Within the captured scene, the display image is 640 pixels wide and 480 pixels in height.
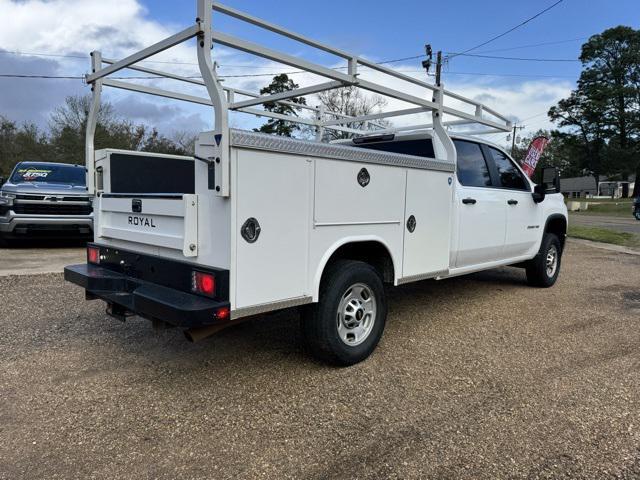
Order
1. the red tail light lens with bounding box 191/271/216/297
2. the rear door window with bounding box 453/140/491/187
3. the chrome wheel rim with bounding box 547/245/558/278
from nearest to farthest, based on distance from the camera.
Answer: the red tail light lens with bounding box 191/271/216/297, the rear door window with bounding box 453/140/491/187, the chrome wheel rim with bounding box 547/245/558/278

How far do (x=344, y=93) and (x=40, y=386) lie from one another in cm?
1844

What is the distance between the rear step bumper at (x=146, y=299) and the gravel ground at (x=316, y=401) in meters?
0.61

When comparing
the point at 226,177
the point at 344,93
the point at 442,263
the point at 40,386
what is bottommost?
the point at 40,386

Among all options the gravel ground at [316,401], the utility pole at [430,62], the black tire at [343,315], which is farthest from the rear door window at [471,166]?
the utility pole at [430,62]

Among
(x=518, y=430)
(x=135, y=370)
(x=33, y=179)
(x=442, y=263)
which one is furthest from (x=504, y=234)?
(x=33, y=179)

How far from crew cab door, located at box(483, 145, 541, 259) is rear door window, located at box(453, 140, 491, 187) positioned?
165 millimetres

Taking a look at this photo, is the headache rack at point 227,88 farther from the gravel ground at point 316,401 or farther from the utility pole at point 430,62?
the utility pole at point 430,62

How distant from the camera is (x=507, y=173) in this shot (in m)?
6.04

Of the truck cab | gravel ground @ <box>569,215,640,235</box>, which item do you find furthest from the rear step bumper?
gravel ground @ <box>569,215,640,235</box>

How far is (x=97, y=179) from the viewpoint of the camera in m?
4.38

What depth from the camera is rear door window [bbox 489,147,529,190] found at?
5.88 m

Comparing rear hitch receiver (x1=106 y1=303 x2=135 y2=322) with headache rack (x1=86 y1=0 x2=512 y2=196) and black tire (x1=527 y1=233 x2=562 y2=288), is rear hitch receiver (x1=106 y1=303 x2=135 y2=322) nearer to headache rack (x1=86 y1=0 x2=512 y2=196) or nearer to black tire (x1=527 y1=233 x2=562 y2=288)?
headache rack (x1=86 y1=0 x2=512 y2=196)

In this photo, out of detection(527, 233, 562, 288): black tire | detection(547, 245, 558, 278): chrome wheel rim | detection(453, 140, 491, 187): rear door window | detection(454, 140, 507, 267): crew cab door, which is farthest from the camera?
detection(547, 245, 558, 278): chrome wheel rim

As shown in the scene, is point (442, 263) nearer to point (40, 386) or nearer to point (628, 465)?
point (628, 465)
